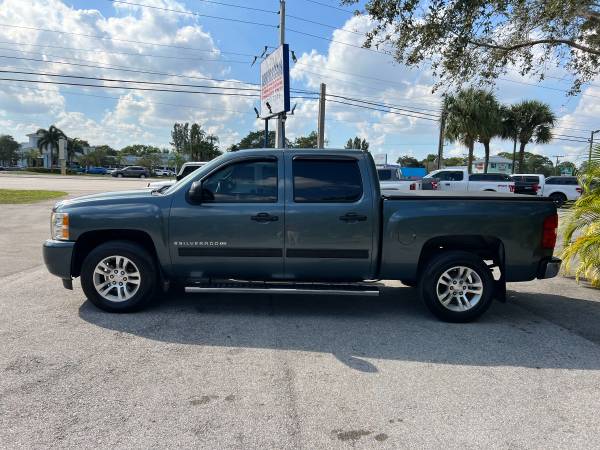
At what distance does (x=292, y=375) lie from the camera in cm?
381

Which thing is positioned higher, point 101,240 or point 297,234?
point 297,234

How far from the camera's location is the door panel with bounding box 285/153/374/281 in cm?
507

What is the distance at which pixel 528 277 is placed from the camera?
206 inches

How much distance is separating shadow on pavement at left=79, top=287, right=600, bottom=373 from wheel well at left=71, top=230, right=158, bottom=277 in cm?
58

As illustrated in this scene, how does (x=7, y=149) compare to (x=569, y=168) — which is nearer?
(x=569, y=168)

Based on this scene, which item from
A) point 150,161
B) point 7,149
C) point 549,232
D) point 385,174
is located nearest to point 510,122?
point 385,174

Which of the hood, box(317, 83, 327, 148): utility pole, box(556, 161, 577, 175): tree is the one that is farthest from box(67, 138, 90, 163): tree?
the hood

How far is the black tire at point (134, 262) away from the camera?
516 cm

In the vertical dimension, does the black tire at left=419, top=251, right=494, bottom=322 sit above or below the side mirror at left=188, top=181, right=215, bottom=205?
below

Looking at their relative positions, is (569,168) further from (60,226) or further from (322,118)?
(60,226)

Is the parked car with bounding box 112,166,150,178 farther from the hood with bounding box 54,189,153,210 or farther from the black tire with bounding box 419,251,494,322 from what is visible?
the black tire with bounding box 419,251,494,322

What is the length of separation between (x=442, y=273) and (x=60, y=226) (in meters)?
4.37

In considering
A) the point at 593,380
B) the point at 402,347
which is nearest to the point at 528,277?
the point at 593,380

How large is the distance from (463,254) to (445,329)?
2.85 feet
